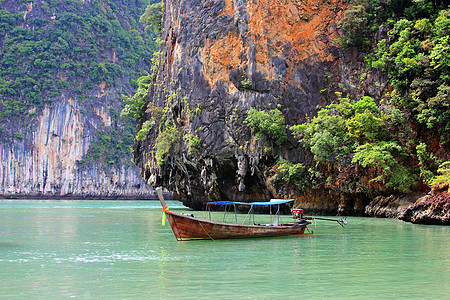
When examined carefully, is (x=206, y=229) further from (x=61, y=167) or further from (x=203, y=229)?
(x=61, y=167)

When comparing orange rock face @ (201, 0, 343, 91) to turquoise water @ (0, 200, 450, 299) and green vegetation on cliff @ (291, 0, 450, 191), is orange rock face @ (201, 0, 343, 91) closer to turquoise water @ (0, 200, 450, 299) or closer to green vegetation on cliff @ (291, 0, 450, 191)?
green vegetation on cliff @ (291, 0, 450, 191)

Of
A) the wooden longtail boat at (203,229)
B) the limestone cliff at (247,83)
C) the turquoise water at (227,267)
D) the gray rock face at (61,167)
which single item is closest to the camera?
the turquoise water at (227,267)

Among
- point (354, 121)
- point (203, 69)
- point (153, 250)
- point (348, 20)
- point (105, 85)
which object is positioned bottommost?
point (153, 250)

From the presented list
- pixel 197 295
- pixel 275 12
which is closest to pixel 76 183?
pixel 275 12

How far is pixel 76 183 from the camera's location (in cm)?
7750

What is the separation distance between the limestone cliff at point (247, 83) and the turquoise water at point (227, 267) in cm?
1385

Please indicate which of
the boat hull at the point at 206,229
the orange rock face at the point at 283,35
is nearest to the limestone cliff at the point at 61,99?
the orange rock face at the point at 283,35

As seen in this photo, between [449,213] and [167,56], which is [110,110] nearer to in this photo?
[167,56]

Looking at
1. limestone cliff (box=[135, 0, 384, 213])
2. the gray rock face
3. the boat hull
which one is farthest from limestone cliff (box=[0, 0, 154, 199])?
the boat hull

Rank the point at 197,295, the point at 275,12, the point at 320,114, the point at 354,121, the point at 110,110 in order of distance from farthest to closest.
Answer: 1. the point at 110,110
2. the point at 275,12
3. the point at 320,114
4. the point at 354,121
5. the point at 197,295

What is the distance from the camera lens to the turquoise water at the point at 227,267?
27.3ft

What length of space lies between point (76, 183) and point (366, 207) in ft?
195

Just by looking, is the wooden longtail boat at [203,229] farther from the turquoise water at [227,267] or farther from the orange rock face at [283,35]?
the orange rock face at [283,35]

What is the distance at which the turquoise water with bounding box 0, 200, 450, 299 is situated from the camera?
833cm
